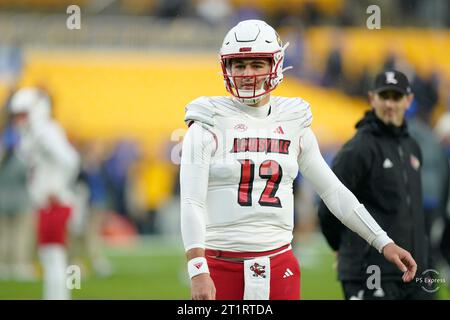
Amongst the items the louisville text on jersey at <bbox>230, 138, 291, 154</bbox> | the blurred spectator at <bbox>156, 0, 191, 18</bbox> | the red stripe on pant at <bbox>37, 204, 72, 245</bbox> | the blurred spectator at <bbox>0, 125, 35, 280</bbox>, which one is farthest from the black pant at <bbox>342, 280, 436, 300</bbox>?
the blurred spectator at <bbox>156, 0, 191, 18</bbox>

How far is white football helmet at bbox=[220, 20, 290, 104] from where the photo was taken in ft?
17.8

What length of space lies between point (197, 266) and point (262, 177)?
2.03 feet

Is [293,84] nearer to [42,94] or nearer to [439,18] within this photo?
[439,18]

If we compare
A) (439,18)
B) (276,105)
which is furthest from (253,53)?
(439,18)

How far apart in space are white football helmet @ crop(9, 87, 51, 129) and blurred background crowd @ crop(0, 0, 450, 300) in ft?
18.1

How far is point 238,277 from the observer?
5.32 meters

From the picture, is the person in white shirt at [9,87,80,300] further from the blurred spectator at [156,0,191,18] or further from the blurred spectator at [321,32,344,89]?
the blurred spectator at [156,0,191,18]

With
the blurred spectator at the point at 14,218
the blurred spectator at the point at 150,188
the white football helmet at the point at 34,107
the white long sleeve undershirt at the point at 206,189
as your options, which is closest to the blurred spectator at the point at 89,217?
the blurred spectator at the point at 14,218

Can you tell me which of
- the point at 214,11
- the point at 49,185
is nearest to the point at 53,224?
the point at 49,185

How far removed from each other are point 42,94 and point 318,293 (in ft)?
11.6

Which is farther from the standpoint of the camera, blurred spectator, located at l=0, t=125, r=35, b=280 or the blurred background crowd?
the blurred background crowd

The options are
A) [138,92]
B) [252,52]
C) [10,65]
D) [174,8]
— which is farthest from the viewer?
[174,8]

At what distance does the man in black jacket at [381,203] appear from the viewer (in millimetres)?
6750

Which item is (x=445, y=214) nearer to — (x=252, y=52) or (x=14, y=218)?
(x=252, y=52)
